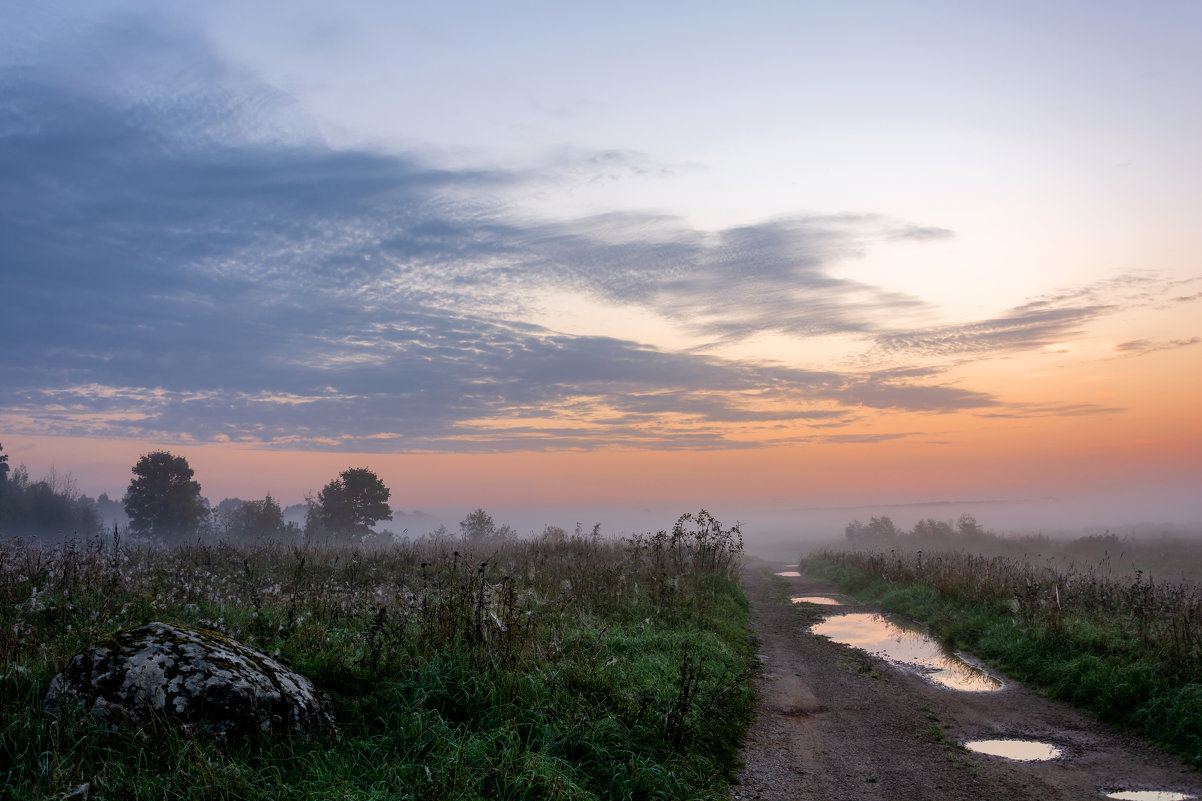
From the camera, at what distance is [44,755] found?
4527 mm

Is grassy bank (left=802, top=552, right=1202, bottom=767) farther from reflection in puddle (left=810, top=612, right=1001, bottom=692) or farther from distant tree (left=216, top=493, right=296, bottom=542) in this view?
distant tree (left=216, top=493, right=296, bottom=542)

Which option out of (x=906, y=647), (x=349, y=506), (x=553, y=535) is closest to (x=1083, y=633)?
(x=906, y=647)

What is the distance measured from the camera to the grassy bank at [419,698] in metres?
4.59

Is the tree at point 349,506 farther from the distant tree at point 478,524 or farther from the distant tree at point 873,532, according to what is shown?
the distant tree at point 873,532

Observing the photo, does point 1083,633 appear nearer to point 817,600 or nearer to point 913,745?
point 913,745

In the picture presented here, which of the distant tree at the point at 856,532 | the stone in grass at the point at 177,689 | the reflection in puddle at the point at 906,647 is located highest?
the stone in grass at the point at 177,689

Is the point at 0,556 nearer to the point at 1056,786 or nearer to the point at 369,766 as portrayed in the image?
the point at 369,766

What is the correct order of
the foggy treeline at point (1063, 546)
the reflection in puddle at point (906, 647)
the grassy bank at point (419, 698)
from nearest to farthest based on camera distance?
the grassy bank at point (419, 698)
the reflection in puddle at point (906, 647)
the foggy treeline at point (1063, 546)

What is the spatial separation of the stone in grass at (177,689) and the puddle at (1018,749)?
7.46 meters

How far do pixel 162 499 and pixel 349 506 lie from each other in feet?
51.7

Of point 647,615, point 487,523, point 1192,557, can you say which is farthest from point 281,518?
point 1192,557

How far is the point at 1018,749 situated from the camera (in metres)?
7.45

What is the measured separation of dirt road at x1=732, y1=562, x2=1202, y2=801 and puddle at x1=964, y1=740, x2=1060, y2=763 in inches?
5.0

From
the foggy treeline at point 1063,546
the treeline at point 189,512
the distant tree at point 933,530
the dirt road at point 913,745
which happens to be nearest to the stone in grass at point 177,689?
the dirt road at point 913,745
